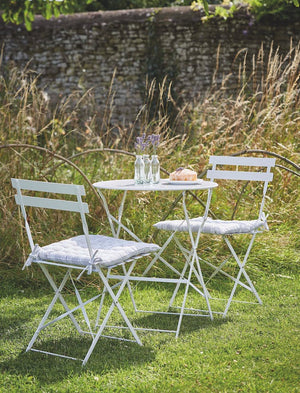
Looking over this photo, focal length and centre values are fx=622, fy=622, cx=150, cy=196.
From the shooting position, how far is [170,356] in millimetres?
3355

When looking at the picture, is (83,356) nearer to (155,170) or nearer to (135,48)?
(155,170)

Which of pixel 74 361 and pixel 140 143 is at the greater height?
pixel 140 143

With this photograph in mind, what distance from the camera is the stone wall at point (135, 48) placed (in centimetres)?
959

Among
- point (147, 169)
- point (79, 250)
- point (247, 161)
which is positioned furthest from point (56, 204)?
point (247, 161)

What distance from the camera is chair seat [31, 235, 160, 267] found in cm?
320

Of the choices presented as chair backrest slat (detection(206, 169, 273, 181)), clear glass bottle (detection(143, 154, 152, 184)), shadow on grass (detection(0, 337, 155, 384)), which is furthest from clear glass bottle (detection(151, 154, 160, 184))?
shadow on grass (detection(0, 337, 155, 384))

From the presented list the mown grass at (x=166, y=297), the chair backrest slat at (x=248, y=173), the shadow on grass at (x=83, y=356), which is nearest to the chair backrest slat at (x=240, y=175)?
the chair backrest slat at (x=248, y=173)

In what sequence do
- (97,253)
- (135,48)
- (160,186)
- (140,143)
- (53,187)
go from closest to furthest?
(53,187)
(97,253)
(160,186)
(140,143)
(135,48)

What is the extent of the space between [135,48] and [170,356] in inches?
295

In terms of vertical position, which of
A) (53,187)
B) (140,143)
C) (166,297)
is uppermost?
(53,187)

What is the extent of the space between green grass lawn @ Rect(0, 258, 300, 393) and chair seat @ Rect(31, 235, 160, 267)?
54 centimetres

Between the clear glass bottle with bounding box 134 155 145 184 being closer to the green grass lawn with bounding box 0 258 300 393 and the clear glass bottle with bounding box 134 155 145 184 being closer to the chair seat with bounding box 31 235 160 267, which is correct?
the chair seat with bounding box 31 235 160 267

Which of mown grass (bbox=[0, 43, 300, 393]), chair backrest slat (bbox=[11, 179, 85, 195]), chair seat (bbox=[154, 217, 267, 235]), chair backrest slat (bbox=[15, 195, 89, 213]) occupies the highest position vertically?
chair backrest slat (bbox=[11, 179, 85, 195])

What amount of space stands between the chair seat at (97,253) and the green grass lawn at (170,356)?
542 millimetres
